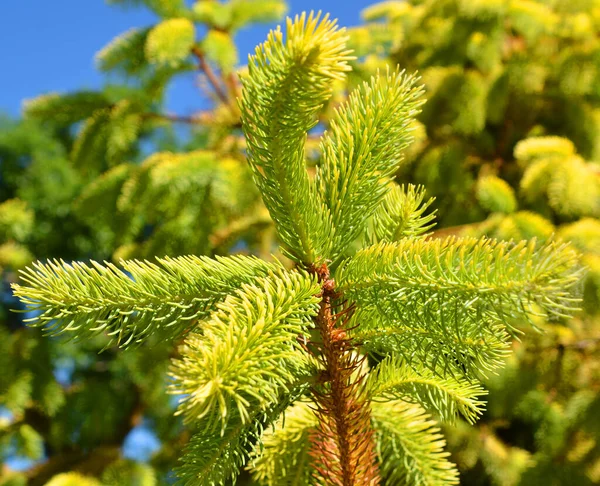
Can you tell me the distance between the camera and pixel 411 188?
0.46 metres

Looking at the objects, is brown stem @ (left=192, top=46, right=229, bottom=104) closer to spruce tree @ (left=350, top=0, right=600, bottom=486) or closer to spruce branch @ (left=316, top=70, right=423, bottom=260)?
spruce tree @ (left=350, top=0, right=600, bottom=486)

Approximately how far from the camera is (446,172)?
1515mm

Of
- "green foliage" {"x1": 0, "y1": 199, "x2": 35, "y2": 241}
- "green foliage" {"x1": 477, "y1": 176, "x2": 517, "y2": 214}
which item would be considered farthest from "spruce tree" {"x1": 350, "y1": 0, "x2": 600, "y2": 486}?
"green foliage" {"x1": 0, "y1": 199, "x2": 35, "y2": 241}

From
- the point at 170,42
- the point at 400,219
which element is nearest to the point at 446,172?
the point at 170,42

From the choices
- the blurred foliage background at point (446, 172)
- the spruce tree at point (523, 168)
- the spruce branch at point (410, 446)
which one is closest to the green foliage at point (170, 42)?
the blurred foliage background at point (446, 172)

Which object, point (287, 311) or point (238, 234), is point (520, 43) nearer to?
point (238, 234)

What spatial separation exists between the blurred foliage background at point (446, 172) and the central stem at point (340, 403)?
2.41 ft

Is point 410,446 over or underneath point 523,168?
underneath

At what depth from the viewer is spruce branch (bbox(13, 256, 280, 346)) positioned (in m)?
0.32

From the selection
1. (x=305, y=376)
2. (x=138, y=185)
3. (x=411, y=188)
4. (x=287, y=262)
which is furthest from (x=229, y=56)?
(x=305, y=376)

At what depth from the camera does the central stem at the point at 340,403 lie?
0.39 m

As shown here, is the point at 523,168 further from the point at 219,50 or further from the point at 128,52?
the point at 128,52

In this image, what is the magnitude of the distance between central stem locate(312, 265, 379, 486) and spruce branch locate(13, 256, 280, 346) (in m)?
0.07

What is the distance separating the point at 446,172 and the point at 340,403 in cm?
122
